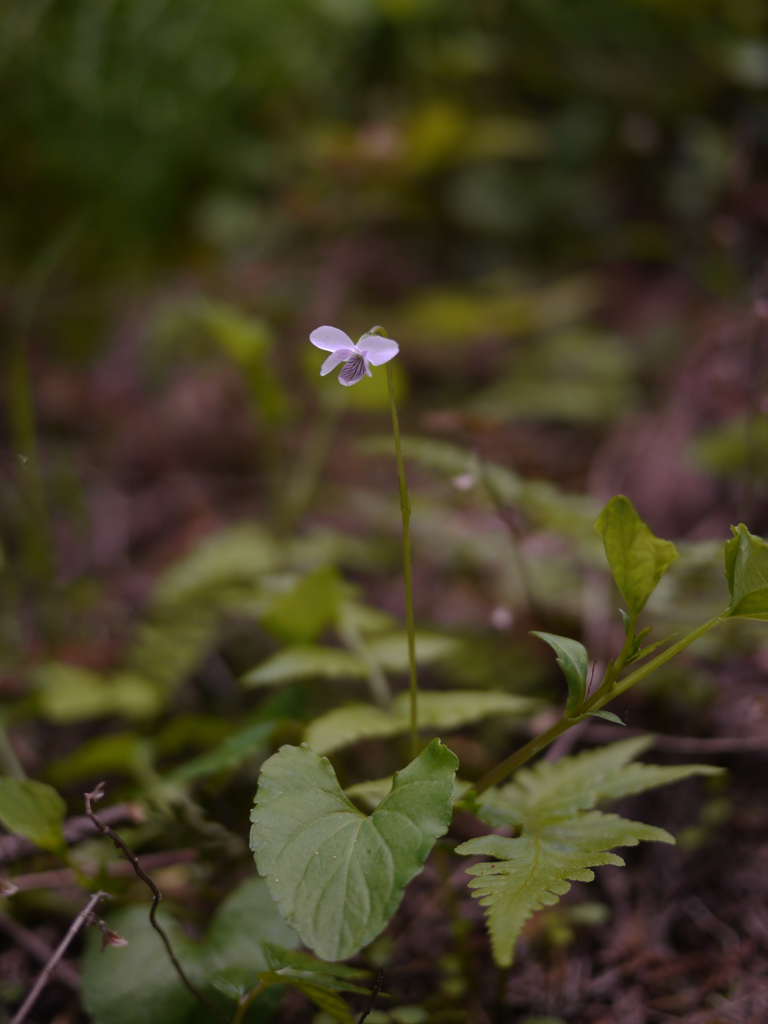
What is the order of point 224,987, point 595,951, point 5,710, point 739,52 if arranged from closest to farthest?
point 224,987 < point 595,951 < point 5,710 < point 739,52

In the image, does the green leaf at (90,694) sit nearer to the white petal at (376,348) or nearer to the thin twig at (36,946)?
the thin twig at (36,946)

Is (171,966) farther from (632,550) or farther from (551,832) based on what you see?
(632,550)

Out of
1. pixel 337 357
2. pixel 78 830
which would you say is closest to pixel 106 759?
pixel 78 830

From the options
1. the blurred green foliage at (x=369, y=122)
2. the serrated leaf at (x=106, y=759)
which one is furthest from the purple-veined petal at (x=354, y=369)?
the blurred green foliage at (x=369, y=122)

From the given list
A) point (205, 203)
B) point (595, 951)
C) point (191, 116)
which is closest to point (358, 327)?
point (205, 203)

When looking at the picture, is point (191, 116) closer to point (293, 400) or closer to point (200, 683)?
point (293, 400)

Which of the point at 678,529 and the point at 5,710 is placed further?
the point at 678,529
